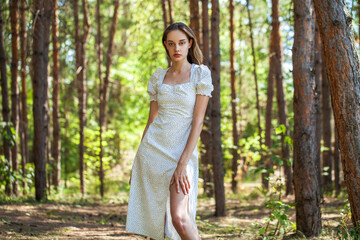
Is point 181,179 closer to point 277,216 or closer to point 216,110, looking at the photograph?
point 277,216

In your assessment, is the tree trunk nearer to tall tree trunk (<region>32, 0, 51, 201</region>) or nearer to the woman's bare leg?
tall tree trunk (<region>32, 0, 51, 201</region>)

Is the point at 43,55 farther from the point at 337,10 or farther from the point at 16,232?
the point at 337,10

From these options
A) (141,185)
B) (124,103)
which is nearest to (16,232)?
(141,185)

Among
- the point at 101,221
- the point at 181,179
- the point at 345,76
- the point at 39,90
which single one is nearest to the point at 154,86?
the point at 181,179

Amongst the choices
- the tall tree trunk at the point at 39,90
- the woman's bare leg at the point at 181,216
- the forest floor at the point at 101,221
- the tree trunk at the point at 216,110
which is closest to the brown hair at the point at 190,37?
the woman's bare leg at the point at 181,216

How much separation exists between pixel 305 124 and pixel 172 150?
7.78 feet

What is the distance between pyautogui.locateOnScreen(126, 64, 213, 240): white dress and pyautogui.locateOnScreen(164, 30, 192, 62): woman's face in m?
0.14

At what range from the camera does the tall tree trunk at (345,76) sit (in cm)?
422

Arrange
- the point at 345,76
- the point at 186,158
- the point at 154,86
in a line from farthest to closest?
the point at 345,76, the point at 154,86, the point at 186,158

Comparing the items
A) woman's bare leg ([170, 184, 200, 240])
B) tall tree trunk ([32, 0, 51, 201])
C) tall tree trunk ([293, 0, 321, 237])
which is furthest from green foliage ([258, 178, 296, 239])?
tall tree trunk ([32, 0, 51, 201])

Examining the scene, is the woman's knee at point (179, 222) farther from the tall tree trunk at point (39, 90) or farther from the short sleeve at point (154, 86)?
the tall tree trunk at point (39, 90)

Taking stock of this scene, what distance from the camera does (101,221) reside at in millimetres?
7395

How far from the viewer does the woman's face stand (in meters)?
3.61

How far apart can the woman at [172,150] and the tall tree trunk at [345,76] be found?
1451 millimetres
